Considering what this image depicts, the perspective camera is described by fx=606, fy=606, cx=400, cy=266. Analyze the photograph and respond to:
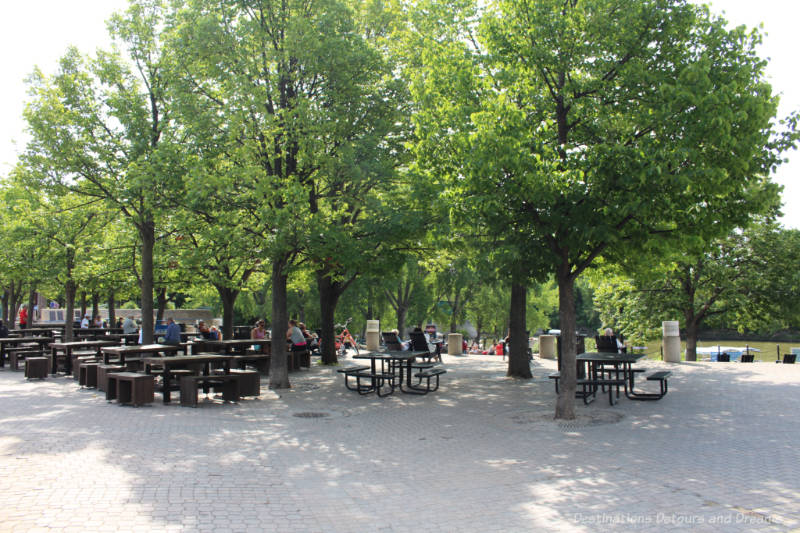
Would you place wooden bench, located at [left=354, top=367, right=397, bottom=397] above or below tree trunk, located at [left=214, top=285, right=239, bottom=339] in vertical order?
below

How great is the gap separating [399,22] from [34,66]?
11108 mm

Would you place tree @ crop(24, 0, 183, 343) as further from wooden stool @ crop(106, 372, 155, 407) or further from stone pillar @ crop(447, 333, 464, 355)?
stone pillar @ crop(447, 333, 464, 355)

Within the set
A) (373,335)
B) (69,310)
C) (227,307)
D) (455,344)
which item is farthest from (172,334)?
(455,344)

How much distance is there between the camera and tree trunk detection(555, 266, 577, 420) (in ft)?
34.4

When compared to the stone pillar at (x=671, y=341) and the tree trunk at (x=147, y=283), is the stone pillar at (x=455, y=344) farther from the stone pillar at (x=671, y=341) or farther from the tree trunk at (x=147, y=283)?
the tree trunk at (x=147, y=283)

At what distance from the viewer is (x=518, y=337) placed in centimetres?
1692

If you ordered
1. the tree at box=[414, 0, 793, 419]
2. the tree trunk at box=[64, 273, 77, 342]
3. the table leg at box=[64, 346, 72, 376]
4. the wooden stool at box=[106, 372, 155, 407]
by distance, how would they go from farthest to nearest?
the tree trunk at box=[64, 273, 77, 342] < the table leg at box=[64, 346, 72, 376] < the wooden stool at box=[106, 372, 155, 407] < the tree at box=[414, 0, 793, 419]

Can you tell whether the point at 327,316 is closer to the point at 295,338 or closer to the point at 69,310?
the point at 295,338

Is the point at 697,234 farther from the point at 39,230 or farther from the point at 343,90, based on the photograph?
the point at 39,230

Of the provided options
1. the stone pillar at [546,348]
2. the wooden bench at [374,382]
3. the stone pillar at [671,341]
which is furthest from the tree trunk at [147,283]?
the stone pillar at [671,341]

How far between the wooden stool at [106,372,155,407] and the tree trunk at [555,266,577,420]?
7685mm

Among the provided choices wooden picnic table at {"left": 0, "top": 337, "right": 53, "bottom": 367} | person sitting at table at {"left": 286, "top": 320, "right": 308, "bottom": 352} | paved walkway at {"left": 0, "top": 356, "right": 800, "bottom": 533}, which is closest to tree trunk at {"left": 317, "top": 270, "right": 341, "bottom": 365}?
person sitting at table at {"left": 286, "top": 320, "right": 308, "bottom": 352}

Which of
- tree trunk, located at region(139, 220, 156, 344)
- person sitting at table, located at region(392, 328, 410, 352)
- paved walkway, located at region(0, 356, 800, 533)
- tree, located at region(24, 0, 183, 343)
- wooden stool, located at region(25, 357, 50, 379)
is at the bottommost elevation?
paved walkway, located at region(0, 356, 800, 533)

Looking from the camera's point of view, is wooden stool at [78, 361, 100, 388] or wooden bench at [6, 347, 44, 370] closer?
wooden stool at [78, 361, 100, 388]
